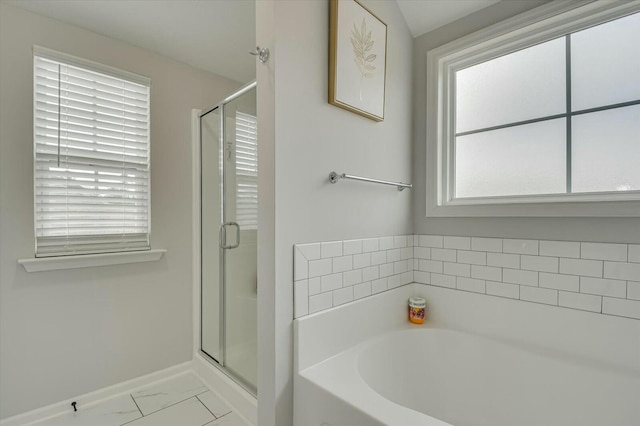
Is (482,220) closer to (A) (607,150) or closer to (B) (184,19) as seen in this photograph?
(A) (607,150)

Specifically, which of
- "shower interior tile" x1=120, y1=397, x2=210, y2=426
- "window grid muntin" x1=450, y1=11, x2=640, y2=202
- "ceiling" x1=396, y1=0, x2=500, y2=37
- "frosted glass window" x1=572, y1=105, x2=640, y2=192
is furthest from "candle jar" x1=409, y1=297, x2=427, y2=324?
"ceiling" x1=396, y1=0, x2=500, y2=37

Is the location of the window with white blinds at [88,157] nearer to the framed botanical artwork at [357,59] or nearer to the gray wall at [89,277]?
the gray wall at [89,277]

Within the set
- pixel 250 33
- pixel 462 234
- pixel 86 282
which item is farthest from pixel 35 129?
pixel 462 234

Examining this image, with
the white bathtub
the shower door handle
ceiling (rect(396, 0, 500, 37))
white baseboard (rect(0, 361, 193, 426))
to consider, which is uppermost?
ceiling (rect(396, 0, 500, 37))

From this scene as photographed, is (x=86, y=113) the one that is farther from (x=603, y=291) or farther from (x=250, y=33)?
(x=603, y=291)

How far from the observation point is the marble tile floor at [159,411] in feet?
5.41

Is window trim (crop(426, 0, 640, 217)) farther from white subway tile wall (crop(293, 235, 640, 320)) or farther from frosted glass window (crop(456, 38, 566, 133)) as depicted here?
white subway tile wall (crop(293, 235, 640, 320))

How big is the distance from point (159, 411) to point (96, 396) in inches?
17.5

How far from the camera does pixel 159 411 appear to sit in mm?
1743

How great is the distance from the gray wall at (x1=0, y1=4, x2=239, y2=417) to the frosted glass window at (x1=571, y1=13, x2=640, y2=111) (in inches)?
90.7

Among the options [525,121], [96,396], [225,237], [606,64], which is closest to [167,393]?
[96,396]

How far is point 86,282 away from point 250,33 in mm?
1896

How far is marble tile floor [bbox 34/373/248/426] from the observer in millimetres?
1650

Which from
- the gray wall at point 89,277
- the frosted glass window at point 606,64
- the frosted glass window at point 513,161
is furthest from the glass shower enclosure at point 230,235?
the frosted glass window at point 606,64
